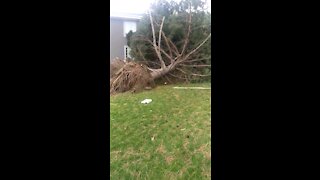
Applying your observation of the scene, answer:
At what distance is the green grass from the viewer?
210 cm

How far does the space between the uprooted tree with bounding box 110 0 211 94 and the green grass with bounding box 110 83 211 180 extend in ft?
0.62

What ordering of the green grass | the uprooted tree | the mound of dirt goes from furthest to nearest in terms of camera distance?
the uprooted tree, the mound of dirt, the green grass

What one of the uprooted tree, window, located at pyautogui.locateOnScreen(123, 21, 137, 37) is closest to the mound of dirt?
the uprooted tree

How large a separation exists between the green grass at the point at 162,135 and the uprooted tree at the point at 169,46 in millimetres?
188

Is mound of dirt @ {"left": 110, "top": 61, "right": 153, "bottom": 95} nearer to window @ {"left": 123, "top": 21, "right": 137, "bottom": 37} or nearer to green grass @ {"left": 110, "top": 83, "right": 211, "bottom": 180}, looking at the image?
green grass @ {"left": 110, "top": 83, "right": 211, "bottom": 180}

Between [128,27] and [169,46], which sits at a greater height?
[128,27]

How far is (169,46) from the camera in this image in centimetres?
295

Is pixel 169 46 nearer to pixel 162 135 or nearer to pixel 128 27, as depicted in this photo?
pixel 128 27

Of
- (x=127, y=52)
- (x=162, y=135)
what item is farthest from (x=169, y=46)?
(x=162, y=135)

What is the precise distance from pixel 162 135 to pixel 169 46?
1011 mm
